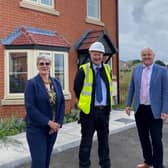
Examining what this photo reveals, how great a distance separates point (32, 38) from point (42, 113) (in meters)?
5.64

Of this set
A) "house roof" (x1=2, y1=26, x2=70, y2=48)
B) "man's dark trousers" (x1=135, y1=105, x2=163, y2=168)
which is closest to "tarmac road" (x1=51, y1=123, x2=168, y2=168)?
"man's dark trousers" (x1=135, y1=105, x2=163, y2=168)

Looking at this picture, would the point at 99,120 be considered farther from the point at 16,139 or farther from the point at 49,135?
the point at 16,139

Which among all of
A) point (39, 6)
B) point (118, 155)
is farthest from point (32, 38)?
point (118, 155)

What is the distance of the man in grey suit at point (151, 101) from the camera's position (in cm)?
473

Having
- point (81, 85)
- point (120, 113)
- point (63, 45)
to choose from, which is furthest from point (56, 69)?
point (81, 85)

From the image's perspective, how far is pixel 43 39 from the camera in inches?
368

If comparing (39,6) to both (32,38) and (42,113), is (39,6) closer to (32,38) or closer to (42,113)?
(32,38)

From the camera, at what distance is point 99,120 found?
4645 mm

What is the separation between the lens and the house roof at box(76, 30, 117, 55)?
11.0m

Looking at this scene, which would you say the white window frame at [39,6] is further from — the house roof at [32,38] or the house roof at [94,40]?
the house roof at [94,40]

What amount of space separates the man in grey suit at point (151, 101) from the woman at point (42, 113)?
1.59 metres

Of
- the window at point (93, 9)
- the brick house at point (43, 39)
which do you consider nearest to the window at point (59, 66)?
the brick house at point (43, 39)

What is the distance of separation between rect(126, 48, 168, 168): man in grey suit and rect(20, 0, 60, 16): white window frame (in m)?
5.42

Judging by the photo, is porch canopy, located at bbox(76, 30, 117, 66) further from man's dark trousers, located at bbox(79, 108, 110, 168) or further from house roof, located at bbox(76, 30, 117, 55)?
man's dark trousers, located at bbox(79, 108, 110, 168)
